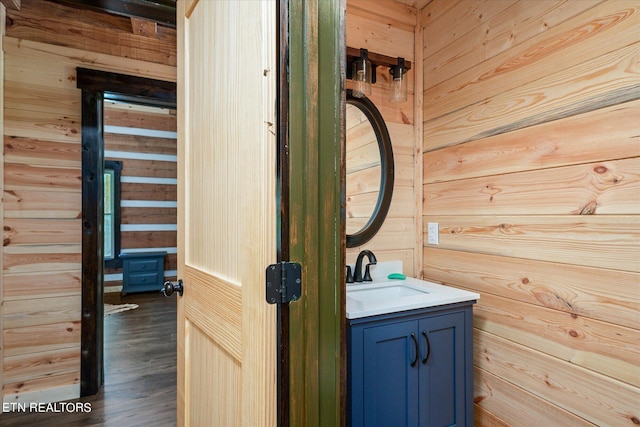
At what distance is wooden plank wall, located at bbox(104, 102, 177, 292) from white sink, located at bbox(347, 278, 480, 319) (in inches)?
177

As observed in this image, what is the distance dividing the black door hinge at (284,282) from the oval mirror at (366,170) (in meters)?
1.11

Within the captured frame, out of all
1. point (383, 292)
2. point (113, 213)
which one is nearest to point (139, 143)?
point (113, 213)

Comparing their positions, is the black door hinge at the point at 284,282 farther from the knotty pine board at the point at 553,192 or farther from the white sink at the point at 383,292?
the knotty pine board at the point at 553,192

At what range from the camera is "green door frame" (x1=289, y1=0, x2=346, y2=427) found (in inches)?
31.3

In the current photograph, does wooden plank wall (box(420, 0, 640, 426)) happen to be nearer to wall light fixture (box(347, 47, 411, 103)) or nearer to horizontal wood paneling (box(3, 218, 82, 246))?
wall light fixture (box(347, 47, 411, 103))

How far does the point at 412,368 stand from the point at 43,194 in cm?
240

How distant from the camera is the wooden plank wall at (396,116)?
1.94 metres

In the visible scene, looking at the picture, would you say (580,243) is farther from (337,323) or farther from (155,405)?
(155,405)

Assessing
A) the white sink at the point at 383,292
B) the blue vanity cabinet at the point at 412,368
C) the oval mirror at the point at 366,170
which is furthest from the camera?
the oval mirror at the point at 366,170

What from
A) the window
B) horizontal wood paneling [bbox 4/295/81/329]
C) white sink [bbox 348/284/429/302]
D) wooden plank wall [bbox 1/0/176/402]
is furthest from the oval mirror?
the window

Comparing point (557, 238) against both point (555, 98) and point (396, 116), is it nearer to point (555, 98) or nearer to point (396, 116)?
point (555, 98)

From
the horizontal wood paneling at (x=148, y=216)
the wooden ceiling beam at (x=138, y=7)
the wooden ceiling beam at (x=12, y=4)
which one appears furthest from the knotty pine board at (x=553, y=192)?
the horizontal wood paneling at (x=148, y=216)

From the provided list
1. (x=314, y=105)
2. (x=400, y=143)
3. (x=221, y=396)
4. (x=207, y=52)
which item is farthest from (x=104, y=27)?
(x=221, y=396)

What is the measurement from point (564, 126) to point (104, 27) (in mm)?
2765
